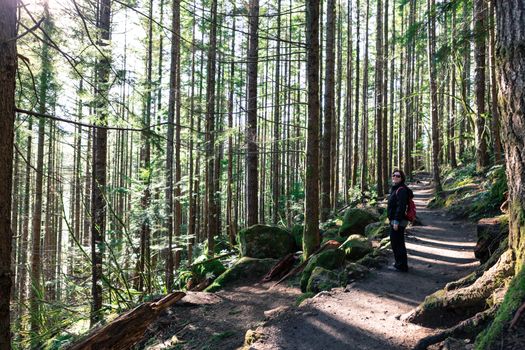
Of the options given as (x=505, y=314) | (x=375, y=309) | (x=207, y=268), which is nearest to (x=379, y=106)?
(x=207, y=268)

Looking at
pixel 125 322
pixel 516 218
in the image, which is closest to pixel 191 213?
pixel 125 322

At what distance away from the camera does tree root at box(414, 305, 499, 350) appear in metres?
3.22

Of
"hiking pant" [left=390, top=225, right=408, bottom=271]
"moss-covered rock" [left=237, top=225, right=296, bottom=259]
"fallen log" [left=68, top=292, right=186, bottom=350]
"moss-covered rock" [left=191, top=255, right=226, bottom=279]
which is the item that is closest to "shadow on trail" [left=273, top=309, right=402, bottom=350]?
"hiking pant" [left=390, top=225, right=408, bottom=271]

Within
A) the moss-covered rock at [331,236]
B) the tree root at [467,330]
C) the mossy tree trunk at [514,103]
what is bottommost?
the moss-covered rock at [331,236]

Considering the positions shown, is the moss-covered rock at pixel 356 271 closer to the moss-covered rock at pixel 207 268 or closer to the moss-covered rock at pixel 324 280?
the moss-covered rock at pixel 324 280

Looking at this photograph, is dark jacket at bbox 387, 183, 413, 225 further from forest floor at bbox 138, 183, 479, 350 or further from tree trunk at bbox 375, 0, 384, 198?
tree trunk at bbox 375, 0, 384, 198

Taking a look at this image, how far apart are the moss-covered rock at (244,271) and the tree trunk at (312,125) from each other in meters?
1.74

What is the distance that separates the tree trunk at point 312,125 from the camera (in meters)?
8.02

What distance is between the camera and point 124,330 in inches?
228

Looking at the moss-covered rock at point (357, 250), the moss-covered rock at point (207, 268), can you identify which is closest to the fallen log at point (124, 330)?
the moss-covered rock at point (207, 268)

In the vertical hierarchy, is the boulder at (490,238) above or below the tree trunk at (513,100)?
below

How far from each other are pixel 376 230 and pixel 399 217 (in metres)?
3.60

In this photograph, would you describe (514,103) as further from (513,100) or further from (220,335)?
(220,335)

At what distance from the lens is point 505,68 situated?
330 cm
